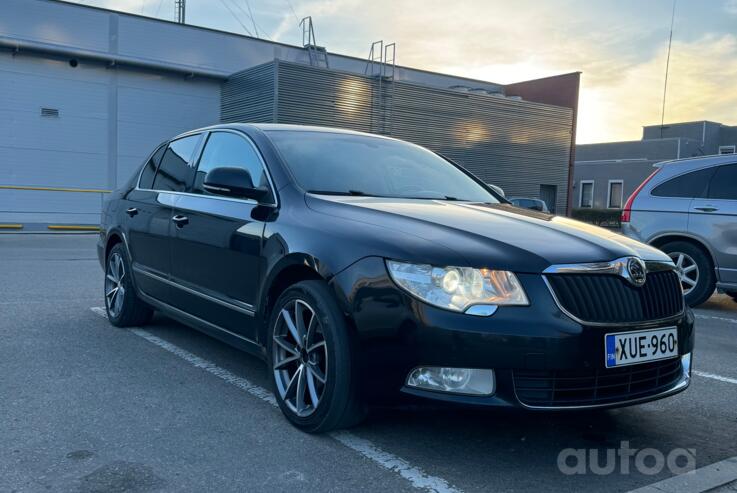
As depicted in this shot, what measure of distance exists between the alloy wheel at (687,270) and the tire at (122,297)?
5955 millimetres

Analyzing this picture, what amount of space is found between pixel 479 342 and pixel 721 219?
6041 mm

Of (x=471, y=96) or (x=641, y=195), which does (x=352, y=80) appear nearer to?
(x=471, y=96)

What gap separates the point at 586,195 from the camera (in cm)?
4659

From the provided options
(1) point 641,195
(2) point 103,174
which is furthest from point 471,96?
(1) point 641,195

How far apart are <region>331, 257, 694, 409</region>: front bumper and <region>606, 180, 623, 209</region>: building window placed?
44046 mm

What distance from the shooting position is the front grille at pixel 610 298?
9.50 feet

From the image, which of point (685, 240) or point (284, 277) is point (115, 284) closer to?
point (284, 277)

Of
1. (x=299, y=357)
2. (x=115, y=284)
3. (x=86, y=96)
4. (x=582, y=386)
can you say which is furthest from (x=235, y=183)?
(x=86, y=96)

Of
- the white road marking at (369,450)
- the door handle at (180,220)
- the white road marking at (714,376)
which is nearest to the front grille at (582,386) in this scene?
the white road marking at (369,450)

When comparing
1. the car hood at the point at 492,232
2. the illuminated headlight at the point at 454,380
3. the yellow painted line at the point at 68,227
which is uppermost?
the car hood at the point at 492,232

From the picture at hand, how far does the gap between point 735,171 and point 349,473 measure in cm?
666

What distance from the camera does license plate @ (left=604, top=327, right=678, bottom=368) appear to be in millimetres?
2924

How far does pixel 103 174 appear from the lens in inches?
882

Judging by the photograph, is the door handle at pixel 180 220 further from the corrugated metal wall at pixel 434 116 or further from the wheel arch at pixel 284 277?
the corrugated metal wall at pixel 434 116
